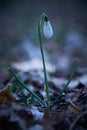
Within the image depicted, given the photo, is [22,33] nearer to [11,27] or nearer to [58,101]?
[11,27]

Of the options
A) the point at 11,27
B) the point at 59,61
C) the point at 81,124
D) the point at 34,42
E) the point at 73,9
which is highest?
the point at 73,9

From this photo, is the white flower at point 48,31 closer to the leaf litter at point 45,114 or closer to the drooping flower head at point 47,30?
the drooping flower head at point 47,30

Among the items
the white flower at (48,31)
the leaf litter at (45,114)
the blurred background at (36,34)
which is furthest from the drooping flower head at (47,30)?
the blurred background at (36,34)

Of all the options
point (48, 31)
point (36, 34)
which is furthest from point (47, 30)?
point (36, 34)

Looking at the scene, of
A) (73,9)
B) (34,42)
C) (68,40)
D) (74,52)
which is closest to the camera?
(74,52)

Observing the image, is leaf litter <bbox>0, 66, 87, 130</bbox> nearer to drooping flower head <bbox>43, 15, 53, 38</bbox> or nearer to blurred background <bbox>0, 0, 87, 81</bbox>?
drooping flower head <bbox>43, 15, 53, 38</bbox>

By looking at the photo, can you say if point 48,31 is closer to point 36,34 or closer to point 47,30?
point 47,30

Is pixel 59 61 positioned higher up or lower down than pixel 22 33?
lower down

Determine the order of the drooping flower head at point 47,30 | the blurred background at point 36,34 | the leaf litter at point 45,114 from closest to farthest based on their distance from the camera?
1. the leaf litter at point 45,114
2. the drooping flower head at point 47,30
3. the blurred background at point 36,34

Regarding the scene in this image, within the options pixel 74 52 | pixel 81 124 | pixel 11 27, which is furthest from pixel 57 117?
pixel 11 27
